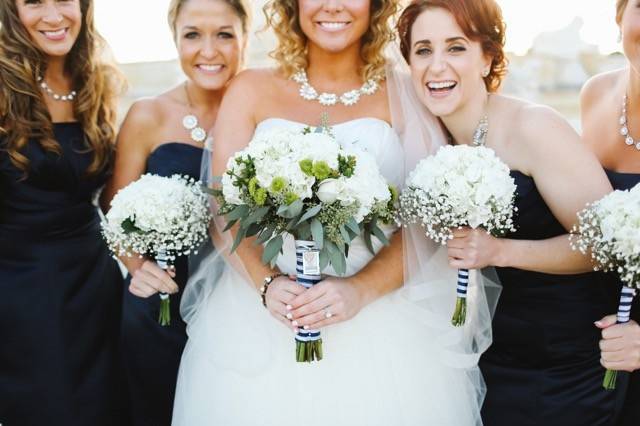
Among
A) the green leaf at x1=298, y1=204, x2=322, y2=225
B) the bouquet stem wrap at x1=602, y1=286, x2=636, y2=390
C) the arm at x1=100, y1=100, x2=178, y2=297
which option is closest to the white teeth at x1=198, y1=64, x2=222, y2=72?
the arm at x1=100, y1=100, x2=178, y2=297

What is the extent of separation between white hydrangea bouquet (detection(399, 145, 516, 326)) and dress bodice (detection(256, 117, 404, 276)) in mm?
433

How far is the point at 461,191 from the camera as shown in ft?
9.16

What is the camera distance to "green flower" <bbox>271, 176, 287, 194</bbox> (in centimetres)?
261

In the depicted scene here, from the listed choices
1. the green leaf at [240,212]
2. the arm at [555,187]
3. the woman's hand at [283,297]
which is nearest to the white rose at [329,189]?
the green leaf at [240,212]

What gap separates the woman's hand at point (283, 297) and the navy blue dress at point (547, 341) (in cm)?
118

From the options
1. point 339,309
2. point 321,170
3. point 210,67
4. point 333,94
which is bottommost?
point 339,309

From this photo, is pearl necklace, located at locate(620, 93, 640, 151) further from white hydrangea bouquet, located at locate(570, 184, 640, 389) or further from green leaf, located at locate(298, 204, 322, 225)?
green leaf, located at locate(298, 204, 322, 225)

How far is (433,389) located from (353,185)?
127 cm

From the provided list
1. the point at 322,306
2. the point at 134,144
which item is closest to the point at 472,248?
the point at 322,306

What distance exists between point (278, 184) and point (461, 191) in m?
0.83

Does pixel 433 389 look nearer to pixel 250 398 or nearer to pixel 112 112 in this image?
pixel 250 398

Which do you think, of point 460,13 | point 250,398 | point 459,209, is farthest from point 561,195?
point 250,398

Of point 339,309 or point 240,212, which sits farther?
point 339,309

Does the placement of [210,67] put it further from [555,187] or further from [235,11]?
[555,187]
